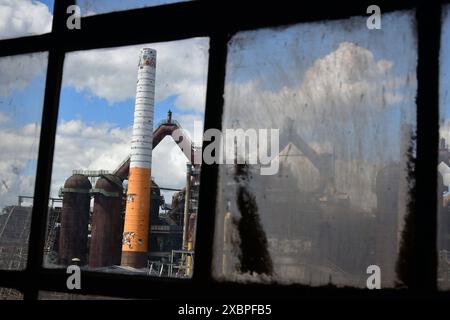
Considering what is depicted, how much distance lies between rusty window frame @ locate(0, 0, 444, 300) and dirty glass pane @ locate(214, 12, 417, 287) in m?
0.03

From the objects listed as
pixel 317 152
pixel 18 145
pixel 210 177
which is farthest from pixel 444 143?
pixel 18 145

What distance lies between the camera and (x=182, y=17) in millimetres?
1309

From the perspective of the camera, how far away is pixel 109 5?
1.46 metres

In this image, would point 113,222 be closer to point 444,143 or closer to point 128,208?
point 128,208

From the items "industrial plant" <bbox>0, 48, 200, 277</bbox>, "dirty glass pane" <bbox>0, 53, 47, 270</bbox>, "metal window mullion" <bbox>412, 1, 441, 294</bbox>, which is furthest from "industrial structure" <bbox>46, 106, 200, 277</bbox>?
"metal window mullion" <bbox>412, 1, 441, 294</bbox>

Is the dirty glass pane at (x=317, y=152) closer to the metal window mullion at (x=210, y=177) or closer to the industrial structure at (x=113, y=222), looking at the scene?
the metal window mullion at (x=210, y=177)

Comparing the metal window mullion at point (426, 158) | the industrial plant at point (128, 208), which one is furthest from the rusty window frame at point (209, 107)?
the industrial plant at point (128, 208)

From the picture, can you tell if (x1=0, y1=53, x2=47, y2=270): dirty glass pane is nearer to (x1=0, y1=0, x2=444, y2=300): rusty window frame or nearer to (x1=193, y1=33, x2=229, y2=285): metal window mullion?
(x1=0, y1=0, x2=444, y2=300): rusty window frame

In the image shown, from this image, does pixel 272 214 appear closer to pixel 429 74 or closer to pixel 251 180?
pixel 251 180

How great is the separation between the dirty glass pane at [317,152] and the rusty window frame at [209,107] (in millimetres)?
27

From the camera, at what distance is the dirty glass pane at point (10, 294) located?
1.54m

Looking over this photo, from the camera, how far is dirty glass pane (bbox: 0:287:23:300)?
1.54 m
